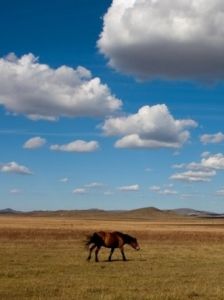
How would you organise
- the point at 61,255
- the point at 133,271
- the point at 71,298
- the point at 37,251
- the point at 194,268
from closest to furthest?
the point at 71,298, the point at 133,271, the point at 194,268, the point at 61,255, the point at 37,251

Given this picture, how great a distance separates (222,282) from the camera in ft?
64.6

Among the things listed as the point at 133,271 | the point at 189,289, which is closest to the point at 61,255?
the point at 133,271

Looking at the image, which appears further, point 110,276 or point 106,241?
point 106,241

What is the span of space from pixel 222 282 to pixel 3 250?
16.5 m

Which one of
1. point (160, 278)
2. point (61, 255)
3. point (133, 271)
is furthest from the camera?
point (61, 255)

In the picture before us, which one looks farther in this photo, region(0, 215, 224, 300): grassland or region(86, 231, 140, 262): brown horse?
region(86, 231, 140, 262): brown horse

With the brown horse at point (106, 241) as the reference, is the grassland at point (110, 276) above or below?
below

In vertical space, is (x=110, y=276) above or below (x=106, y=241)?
below

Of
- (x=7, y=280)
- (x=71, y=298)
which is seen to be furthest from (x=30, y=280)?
(x=71, y=298)

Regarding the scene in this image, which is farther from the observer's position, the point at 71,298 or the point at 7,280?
the point at 7,280

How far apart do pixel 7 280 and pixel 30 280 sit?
0.81 metres

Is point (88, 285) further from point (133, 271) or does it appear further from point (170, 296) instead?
point (133, 271)

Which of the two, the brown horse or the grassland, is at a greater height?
the brown horse

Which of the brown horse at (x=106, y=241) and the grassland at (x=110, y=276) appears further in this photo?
the brown horse at (x=106, y=241)
